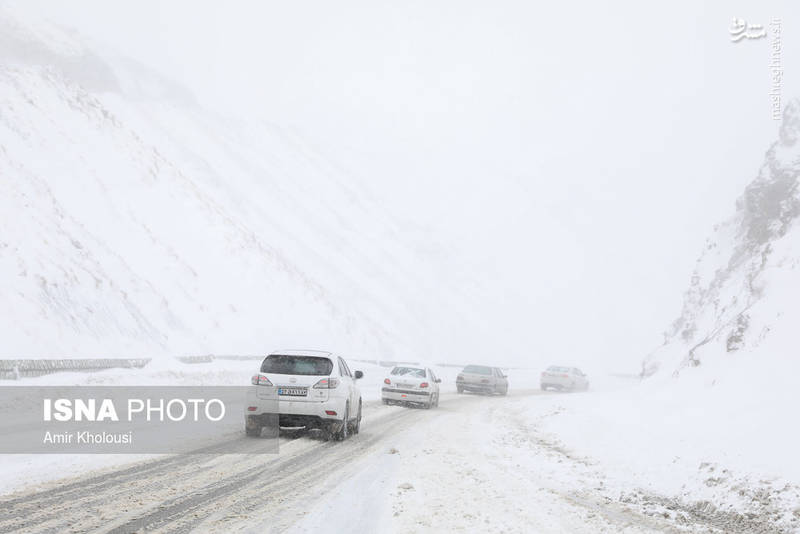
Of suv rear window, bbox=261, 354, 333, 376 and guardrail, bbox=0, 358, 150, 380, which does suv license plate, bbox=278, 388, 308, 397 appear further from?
guardrail, bbox=0, 358, 150, 380

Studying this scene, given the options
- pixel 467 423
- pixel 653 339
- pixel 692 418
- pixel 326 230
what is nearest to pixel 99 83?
pixel 326 230

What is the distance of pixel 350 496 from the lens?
7.82m

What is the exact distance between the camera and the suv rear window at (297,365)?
12859 millimetres

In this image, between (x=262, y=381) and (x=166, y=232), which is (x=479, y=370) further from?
(x=166, y=232)

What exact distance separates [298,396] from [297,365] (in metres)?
0.63

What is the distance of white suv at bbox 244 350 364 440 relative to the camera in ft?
40.9

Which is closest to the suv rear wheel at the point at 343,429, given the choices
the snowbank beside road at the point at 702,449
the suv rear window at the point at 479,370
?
the snowbank beside road at the point at 702,449

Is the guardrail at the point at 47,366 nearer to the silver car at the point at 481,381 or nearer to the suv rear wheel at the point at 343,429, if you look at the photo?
the suv rear wheel at the point at 343,429

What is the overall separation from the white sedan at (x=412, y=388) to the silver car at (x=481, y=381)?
8.60 meters

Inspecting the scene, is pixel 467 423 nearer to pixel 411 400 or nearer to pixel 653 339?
pixel 411 400

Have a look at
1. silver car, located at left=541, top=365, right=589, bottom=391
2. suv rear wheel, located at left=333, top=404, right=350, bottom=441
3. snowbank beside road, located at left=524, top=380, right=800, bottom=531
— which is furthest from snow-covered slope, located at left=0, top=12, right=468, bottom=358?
snowbank beside road, located at left=524, top=380, right=800, bottom=531

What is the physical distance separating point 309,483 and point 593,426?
8.80 m

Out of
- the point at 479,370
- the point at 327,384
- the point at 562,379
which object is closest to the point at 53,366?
the point at 327,384

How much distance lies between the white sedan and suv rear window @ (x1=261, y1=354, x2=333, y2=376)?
949cm
